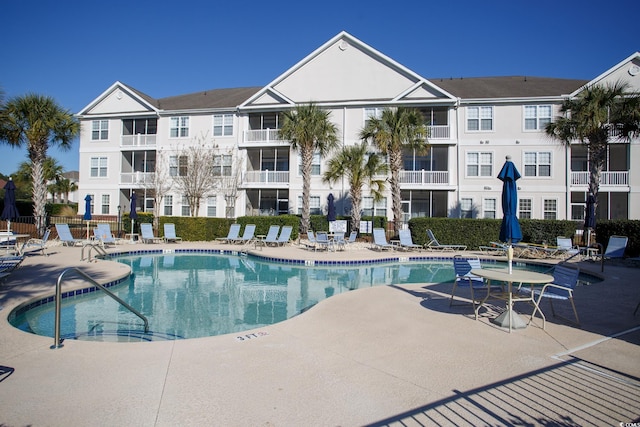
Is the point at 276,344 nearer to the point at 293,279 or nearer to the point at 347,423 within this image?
the point at 347,423

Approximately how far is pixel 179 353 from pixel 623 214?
2791 cm

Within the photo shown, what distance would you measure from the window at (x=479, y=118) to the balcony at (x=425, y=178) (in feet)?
11.2

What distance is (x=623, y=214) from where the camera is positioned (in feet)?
78.8

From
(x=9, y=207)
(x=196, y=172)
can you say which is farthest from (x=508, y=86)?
(x=9, y=207)

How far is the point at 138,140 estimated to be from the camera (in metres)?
29.1

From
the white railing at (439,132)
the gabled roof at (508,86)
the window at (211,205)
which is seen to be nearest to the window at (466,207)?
the white railing at (439,132)

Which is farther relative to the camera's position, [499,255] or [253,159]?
[253,159]

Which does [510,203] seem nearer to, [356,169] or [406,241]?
[406,241]

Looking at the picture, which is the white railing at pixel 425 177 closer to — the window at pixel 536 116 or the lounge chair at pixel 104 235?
the window at pixel 536 116

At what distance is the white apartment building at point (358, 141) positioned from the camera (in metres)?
24.0

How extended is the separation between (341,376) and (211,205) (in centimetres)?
2518

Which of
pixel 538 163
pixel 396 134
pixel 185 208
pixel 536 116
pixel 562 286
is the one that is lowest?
pixel 562 286

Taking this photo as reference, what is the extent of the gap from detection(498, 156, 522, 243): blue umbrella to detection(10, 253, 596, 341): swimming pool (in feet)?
14.4

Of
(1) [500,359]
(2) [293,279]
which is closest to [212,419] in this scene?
(1) [500,359]
